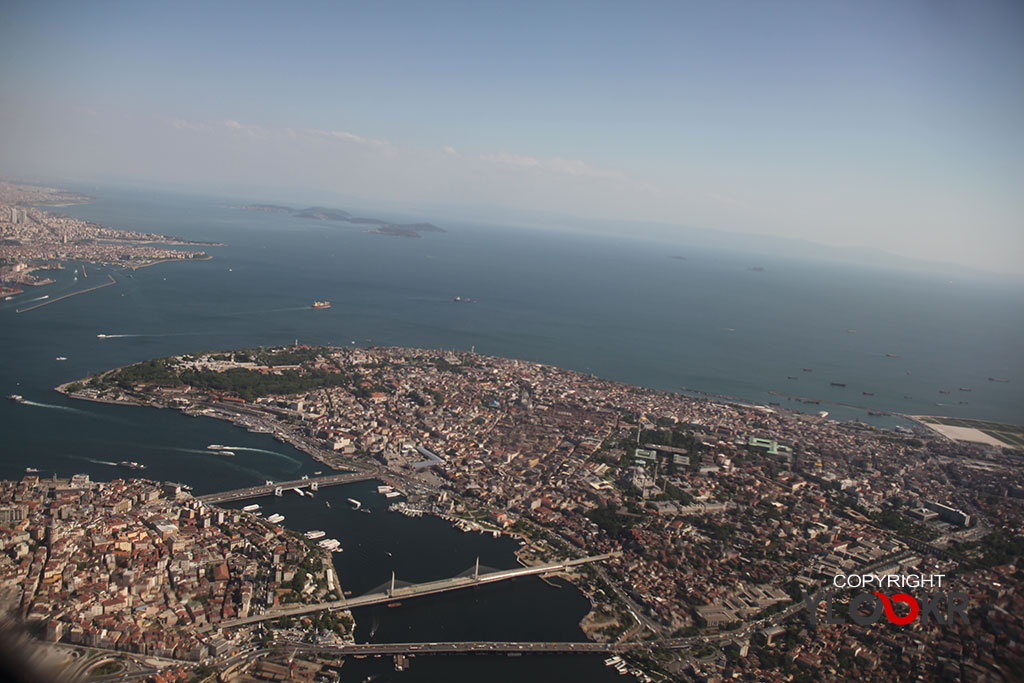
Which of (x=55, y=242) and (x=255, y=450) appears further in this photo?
(x=55, y=242)

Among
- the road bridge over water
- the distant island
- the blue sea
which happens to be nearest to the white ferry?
the blue sea

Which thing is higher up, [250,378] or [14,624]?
[14,624]

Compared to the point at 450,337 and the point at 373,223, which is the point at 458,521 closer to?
the point at 450,337

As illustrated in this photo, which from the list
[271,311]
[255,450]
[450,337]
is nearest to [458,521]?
[255,450]

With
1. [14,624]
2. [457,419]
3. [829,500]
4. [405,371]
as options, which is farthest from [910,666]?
[405,371]

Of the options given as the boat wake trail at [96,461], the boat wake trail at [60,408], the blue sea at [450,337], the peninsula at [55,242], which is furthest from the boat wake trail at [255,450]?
the peninsula at [55,242]

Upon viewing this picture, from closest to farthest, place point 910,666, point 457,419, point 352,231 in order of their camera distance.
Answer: point 910,666, point 457,419, point 352,231

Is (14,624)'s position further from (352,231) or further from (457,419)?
(352,231)
